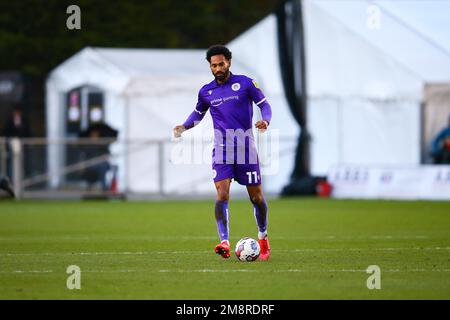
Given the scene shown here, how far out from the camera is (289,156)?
109 feet

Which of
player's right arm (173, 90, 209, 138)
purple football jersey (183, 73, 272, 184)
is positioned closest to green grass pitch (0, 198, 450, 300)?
purple football jersey (183, 73, 272, 184)

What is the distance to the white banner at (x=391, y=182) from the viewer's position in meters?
29.5

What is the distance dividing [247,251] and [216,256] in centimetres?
83

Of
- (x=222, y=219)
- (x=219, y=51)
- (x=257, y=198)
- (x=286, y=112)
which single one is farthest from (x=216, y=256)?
(x=286, y=112)

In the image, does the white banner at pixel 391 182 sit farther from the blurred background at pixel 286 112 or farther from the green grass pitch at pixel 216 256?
the green grass pitch at pixel 216 256

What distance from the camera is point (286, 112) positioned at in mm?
32844

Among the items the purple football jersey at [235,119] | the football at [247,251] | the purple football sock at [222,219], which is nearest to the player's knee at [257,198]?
the purple football jersey at [235,119]

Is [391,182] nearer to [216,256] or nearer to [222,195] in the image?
[216,256]

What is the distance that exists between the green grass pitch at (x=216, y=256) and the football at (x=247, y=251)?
15cm

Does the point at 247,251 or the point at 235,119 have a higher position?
the point at 235,119
